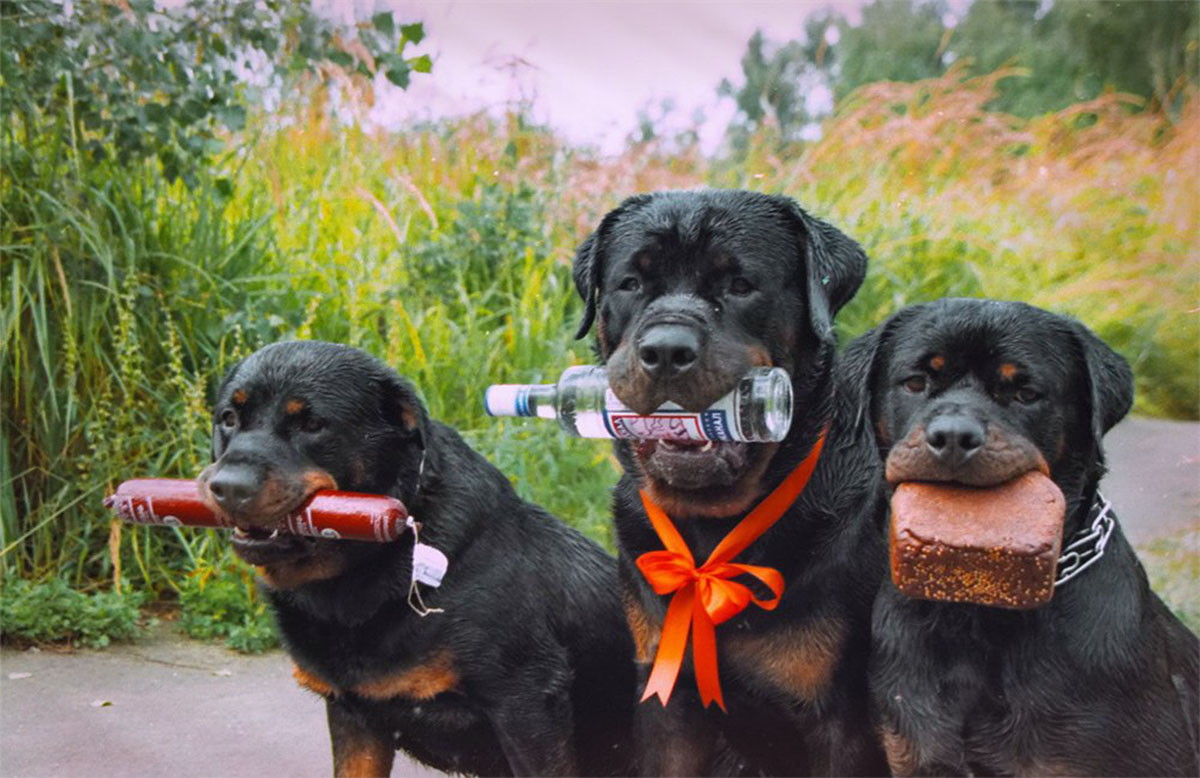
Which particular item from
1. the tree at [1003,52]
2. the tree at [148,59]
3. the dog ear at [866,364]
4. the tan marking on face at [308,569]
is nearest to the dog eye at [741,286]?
the dog ear at [866,364]

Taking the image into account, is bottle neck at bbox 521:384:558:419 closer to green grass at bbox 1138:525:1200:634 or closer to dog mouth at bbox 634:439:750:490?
dog mouth at bbox 634:439:750:490

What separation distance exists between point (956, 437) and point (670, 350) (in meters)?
0.67

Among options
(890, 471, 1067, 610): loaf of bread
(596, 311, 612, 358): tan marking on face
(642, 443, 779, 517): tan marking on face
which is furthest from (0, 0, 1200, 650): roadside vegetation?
(890, 471, 1067, 610): loaf of bread

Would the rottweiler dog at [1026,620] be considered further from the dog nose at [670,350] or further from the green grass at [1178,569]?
the green grass at [1178,569]

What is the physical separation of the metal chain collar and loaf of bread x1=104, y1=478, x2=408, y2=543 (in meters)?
1.51

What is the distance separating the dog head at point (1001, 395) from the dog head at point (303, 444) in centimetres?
127

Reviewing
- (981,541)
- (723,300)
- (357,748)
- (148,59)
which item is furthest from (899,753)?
(148,59)

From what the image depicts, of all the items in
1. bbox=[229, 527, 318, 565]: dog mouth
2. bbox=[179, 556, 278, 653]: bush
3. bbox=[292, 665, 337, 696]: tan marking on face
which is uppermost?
bbox=[229, 527, 318, 565]: dog mouth

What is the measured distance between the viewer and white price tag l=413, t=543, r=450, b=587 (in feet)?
10.3

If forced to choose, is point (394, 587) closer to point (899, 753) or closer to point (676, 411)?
point (676, 411)

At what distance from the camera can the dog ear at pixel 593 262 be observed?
3.35 metres

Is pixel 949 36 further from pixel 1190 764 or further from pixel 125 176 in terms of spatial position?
pixel 1190 764

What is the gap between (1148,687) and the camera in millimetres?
2582

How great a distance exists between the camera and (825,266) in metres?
3.17
